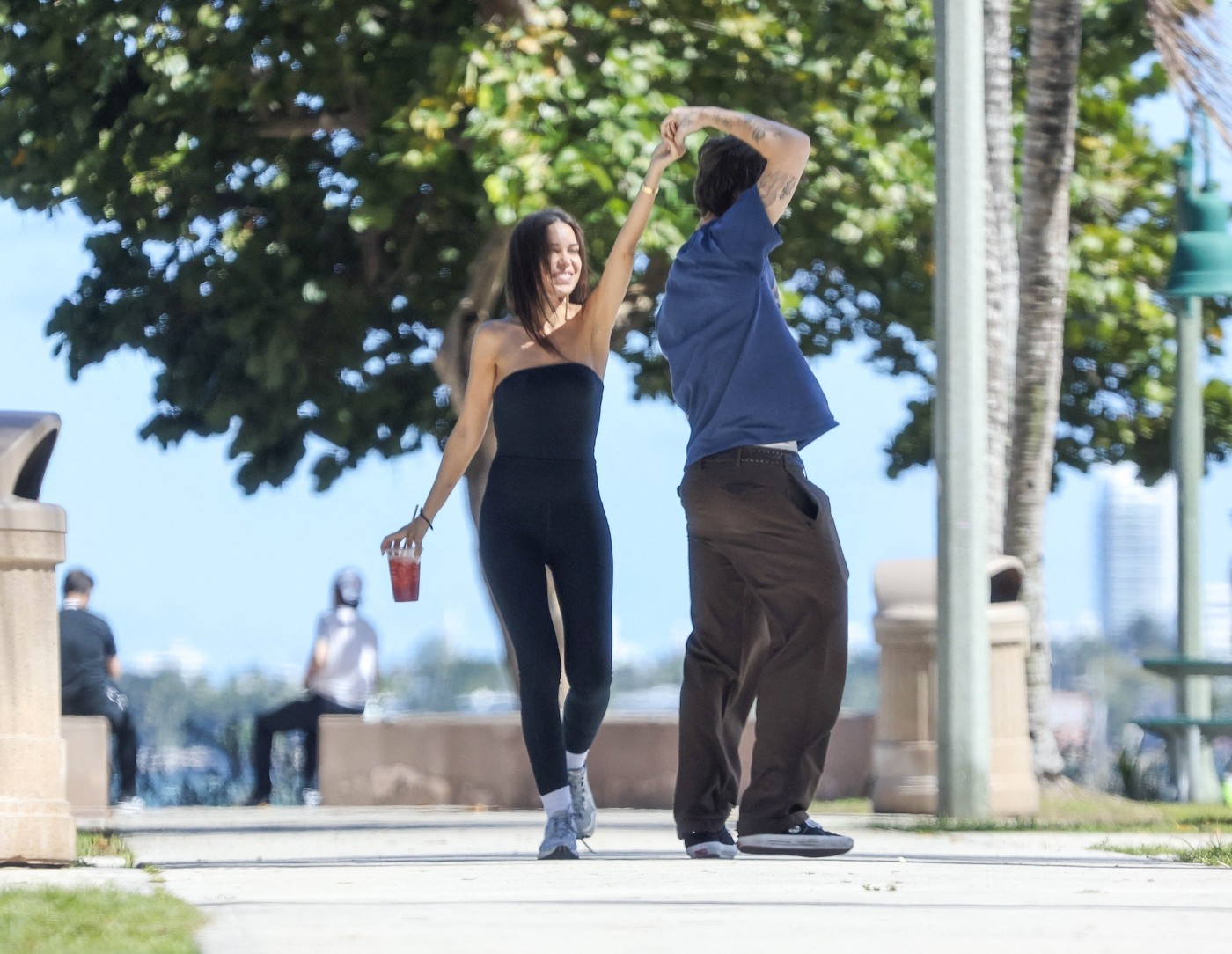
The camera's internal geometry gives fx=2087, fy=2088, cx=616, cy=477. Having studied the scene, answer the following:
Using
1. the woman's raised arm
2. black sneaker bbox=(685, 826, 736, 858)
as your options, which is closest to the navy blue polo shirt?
the woman's raised arm

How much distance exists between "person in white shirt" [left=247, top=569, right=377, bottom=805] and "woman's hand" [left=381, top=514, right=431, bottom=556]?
733cm

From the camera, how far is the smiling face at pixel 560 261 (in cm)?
601

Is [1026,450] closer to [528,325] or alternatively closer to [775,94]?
[775,94]

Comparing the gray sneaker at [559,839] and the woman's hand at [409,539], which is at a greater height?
the woman's hand at [409,539]

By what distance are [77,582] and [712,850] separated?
308 inches

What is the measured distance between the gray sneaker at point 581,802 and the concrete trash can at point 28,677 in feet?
4.89

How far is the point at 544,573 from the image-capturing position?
6.01 m

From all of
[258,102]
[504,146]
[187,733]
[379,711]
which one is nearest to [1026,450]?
[504,146]

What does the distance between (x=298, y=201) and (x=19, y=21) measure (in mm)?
2243

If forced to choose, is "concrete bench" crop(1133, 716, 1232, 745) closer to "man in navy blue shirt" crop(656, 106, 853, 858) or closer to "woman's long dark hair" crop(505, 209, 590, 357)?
A: "man in navy blue shirt" crop(656, 106, 853, 858)

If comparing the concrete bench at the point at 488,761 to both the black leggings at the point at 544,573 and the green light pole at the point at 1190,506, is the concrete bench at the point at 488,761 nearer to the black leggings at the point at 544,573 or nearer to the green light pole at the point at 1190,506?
the green light pole at the point at 1190,506

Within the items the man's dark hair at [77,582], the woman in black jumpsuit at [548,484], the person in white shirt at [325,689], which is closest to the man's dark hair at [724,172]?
the woman in black jumpsuit at [548,484]

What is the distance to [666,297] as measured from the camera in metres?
5.75

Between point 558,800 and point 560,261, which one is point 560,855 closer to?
point 558,800
